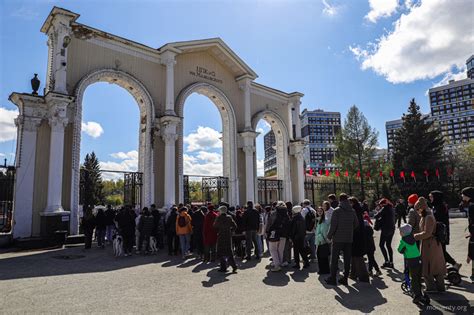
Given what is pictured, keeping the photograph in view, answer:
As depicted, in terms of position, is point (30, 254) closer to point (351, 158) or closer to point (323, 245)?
point (323, 245)

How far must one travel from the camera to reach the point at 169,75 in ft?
53.6

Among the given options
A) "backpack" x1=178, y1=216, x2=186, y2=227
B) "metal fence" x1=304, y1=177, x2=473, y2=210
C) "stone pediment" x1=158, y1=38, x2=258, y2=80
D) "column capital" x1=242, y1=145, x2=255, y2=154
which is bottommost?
"backpack" x1=178, y1=216, x2=186, y2=227

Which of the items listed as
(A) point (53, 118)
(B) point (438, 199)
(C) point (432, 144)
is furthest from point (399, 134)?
(A) point (53, 118)

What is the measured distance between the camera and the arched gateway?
1235 centimetres

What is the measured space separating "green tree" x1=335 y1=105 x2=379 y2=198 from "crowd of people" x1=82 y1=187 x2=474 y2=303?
28976 mm

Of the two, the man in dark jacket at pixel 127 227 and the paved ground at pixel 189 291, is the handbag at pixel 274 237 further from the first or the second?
the man in dark jacket at pixel 127 227

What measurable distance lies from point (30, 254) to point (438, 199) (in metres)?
11.6

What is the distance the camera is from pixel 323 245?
7441 mm

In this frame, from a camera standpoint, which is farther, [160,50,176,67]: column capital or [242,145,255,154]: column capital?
[242,145,255,154]: column capital

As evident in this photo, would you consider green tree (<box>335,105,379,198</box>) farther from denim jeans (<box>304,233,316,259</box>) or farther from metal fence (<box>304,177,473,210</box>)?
denim jeans (<box>304,233,316,259</box>)

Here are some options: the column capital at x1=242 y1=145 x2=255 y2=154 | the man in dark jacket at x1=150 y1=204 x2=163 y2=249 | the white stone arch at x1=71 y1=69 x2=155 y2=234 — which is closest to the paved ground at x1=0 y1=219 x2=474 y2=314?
the man in dark jacket at x1=150 y1=204 x2=163 y2=249

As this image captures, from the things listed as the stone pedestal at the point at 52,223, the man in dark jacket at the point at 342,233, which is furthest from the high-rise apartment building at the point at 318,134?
the man in dark jacket at the point at 342,233

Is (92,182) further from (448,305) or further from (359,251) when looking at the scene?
(448,305)

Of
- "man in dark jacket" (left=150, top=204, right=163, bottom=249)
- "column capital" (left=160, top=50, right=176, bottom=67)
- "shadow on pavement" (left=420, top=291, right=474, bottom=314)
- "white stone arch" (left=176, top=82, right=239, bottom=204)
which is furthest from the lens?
"white stone arch" (left=176, top=82, right=239, bottom=204)
